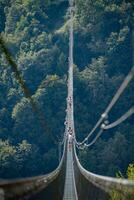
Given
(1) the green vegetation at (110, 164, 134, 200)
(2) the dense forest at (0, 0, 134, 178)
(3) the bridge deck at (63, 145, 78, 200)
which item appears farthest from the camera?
(2) the dense forest at (0, 0, 134, 178)

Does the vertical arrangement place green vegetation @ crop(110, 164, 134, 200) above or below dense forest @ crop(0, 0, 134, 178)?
below

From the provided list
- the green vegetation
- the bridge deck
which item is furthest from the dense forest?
the green vegetation

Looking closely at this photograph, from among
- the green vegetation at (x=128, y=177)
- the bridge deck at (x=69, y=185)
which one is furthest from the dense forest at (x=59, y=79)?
the green vegetation at (x=128, y=177)

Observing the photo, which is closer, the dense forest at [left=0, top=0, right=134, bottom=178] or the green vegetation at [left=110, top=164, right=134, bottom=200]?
the green vegetation at [left=110, top=164, right=134, bottom=200]

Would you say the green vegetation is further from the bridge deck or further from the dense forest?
the dense forest

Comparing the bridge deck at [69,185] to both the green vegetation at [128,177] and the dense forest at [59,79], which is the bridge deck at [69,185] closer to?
the green vegetation at [128,177]

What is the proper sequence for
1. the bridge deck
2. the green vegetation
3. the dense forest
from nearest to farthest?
the green vegetation
the bridge deck
the dense forest

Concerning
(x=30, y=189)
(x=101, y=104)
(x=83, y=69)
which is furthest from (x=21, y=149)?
(x=30, y=189)

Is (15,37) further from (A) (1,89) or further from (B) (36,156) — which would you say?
(B) (36,156)
